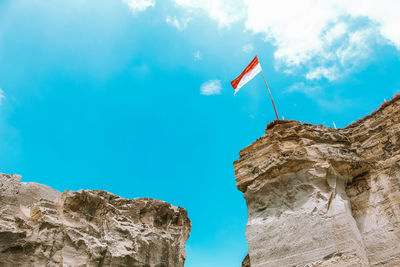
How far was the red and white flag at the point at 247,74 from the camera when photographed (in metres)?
19.9

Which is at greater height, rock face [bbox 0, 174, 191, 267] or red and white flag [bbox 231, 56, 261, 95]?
red and white flag [bbox 231, 56, 261, 95]

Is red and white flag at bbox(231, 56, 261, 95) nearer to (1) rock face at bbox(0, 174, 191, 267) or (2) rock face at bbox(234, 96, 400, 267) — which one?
(2) rock face at bbox(234, 96, 400, 267)

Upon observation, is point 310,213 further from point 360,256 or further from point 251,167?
point 251,167

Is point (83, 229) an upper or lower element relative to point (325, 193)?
upper

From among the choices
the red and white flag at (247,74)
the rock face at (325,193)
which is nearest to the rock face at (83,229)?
the rock face at (325,193)

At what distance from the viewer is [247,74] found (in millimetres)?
20250

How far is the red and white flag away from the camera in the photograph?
19.9m

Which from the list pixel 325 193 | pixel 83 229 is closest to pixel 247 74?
pixel 325 193

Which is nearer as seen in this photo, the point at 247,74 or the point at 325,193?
the point at 325,193

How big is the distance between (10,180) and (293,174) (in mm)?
10642

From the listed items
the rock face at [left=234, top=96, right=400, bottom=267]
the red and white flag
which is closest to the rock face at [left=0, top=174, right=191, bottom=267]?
the rock face at [left=234, top=96, right=400, bottom=267]

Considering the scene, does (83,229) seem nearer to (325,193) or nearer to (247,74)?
(325,193)

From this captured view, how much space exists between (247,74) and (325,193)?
32.4 ft

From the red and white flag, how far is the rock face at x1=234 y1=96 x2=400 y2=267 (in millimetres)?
5357
